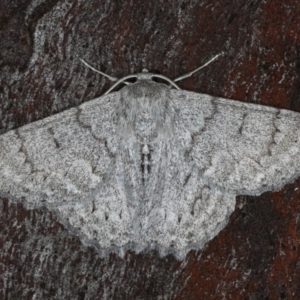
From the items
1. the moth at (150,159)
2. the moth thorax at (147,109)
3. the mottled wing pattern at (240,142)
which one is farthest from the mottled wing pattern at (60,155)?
the mottled wing pattern at (240,142)

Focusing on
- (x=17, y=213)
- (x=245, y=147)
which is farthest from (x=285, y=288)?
(x=17, y=213)

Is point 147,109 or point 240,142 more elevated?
point 147,109

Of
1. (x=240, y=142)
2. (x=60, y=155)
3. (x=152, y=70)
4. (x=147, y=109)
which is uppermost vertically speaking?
(x=152, y=70)

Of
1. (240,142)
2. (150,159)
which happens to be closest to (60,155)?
(150,159)

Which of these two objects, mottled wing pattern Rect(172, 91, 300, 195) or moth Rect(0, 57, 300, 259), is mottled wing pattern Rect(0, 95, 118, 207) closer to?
moth Rect(0, 57, 300, 259)

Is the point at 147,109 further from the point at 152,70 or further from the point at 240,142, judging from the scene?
the point at 240,142

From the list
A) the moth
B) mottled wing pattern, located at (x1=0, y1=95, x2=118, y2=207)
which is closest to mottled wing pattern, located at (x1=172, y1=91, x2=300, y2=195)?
the moth

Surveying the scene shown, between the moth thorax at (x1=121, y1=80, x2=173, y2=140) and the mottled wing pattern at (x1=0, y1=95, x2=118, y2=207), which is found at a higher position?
the moth thorax at (x1=121, y1=80, x2=173, y2=140)
